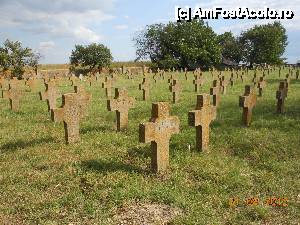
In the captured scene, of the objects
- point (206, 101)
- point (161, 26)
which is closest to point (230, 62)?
point (161, 26)

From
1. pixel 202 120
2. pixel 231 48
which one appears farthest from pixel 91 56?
pixel 202 120

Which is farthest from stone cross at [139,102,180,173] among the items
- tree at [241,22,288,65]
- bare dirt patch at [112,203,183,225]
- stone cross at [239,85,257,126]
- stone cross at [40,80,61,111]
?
tree at [241,22,288,65]

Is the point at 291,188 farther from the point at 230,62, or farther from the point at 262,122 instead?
the point at 230,62

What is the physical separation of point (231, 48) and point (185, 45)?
2957cm

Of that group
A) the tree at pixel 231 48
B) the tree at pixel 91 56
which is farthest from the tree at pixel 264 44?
the tree at pixel 91 56

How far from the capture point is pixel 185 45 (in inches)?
2194

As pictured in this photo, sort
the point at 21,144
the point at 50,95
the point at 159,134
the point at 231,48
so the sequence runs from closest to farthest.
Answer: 1. the point at 159,134
2. the point at 21,144
3. the point at 50,95
4. the point at 231,48

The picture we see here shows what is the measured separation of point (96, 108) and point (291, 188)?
8767 mm

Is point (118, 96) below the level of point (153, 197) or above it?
above

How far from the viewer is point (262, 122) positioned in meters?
10.5

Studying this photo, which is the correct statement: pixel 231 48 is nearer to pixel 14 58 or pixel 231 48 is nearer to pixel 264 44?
pixel 264 44

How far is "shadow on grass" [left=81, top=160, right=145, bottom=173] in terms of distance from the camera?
707 cm

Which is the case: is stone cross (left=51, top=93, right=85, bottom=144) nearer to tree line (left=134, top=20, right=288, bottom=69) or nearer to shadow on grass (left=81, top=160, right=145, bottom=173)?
shadow on grass (left=81, top=160, right=145, bottom=173)

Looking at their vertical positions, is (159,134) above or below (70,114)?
below
